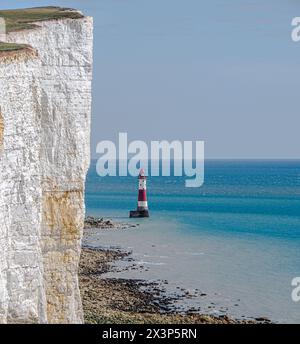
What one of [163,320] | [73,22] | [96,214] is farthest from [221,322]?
[96,214]

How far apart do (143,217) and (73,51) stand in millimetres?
54127

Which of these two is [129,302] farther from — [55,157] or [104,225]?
[104,225]

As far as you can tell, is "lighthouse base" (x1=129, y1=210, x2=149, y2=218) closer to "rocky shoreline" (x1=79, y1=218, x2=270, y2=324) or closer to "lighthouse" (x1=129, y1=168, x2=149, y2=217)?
"lighthouse" (x1=129, y1=168, x2=149, y2=217)

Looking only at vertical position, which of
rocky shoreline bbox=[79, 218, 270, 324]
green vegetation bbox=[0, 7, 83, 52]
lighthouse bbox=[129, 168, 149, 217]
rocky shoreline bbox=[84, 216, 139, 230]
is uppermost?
green vegetation bbox=[0, 7, 83, 52]

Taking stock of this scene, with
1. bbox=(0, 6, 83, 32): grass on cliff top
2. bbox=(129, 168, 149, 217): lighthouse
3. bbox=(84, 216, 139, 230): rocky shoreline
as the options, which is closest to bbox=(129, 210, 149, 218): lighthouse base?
bbox=(129, 168, 149, 217): lighthouse

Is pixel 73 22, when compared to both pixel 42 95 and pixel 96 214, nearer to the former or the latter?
pixel 42 95

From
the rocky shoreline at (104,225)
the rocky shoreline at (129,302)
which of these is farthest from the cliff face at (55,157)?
the rocky shoreline at (104,225)

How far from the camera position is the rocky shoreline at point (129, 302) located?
28591mm

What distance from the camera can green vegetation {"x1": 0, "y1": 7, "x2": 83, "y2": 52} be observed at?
59.4 feet

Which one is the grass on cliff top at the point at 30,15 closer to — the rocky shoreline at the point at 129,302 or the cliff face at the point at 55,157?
the cliff face at the point at 55,157

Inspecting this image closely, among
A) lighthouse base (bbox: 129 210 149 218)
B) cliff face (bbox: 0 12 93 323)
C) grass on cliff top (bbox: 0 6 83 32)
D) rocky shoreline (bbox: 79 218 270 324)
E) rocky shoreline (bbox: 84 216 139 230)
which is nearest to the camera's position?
cliff face (bbox: 0 12 93 323)

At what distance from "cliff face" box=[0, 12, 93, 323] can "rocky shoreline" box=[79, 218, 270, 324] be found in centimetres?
857

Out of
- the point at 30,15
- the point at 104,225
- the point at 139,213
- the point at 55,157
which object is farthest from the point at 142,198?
the point at 55,157

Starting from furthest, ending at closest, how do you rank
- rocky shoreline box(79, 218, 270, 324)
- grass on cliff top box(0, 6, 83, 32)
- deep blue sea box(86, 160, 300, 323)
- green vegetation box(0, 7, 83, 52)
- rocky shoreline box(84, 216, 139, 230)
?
1. rocky shoreline box(84, 216, 139, 230)
2. deep blue sea box(86, 160, 300, 323)
3. rocky shoreline box(79, 218, 270, 324)
4. grass on cliff top box(0, 6, 83, 32)
5. green vegetation box(0, 7, 83, 52)
